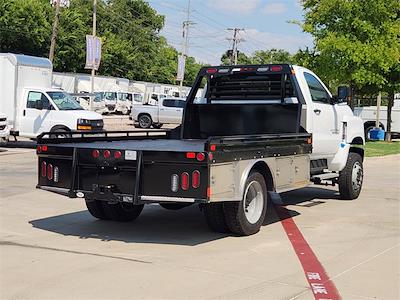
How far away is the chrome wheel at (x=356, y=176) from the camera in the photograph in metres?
11.3

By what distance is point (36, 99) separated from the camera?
20.1 metres

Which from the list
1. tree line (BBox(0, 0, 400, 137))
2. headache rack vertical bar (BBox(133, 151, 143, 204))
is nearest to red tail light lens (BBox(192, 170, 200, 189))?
headache rack vertical bar (BBox(133, 151, 143, 204))

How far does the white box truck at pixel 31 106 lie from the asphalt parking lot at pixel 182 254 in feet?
29.4

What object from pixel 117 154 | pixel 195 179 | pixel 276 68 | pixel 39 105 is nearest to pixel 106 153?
pixel 117 154

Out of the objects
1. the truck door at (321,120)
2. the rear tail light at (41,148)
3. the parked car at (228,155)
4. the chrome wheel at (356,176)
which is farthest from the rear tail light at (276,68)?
the rear tail light at (41,148)

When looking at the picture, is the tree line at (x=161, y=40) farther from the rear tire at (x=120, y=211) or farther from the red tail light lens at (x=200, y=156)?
the red tail light lens at (x=200, y=156)

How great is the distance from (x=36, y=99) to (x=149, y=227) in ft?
41.8

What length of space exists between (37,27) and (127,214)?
167ft

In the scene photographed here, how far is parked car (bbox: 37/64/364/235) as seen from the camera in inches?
278

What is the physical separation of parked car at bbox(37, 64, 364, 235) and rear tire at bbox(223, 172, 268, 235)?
0.5 inches

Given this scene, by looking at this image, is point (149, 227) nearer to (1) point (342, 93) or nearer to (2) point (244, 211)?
(2) point (244, 211)

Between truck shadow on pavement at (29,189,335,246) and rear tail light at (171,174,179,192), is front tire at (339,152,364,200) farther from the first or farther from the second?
rear tail light at (171,174,179,192)

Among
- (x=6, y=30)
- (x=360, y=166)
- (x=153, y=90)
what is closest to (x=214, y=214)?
(x=360, y=166)

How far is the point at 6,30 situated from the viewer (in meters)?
55.4
